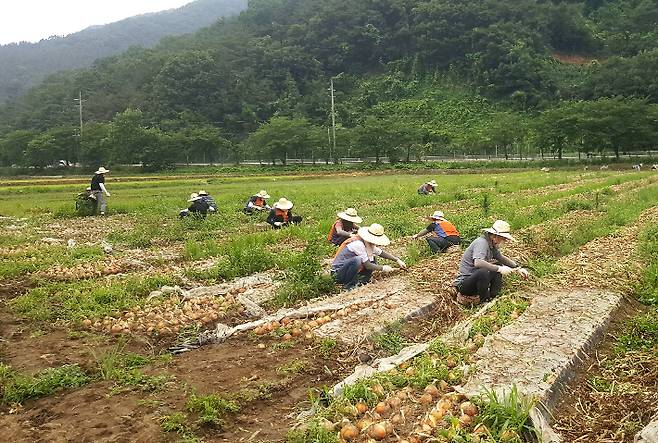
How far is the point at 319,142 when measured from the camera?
58625 mm

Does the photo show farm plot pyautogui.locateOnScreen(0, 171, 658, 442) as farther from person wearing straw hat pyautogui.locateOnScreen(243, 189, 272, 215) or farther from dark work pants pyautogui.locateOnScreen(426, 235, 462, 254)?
person wearing straw hat pyautogui.locateOnScreen(243, 189, 272, 215)

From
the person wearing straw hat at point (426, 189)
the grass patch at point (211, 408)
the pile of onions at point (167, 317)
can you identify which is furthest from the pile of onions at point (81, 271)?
the person wearing straw hat at point (426, 189)

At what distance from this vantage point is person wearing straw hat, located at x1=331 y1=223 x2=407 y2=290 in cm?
820

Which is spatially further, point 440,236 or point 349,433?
point 440,236

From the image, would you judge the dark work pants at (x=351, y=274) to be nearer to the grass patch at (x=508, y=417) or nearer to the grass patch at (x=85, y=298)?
the grass patch at (x=85, y=298)

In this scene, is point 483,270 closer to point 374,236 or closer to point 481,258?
point 481,258

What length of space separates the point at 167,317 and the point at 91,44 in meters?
161

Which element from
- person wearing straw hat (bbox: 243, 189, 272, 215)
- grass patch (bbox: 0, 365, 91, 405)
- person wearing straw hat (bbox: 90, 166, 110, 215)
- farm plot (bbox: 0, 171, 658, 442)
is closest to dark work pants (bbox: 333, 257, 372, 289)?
farm plot (bbox: 0, 171, 658, 442)

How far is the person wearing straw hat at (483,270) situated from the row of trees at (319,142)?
138 ft

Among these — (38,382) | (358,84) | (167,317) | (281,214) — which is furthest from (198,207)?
(358,84)

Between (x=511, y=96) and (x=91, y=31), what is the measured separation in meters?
136

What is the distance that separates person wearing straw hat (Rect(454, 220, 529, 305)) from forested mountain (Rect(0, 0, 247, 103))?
425ft

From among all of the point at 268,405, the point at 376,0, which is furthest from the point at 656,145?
the point at 376,0

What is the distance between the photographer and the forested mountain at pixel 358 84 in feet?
190
